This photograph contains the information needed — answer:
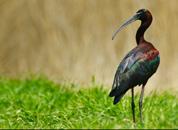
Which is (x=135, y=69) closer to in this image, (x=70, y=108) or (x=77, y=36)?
(x=70, y=108)

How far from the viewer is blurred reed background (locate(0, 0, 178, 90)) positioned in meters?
13.8

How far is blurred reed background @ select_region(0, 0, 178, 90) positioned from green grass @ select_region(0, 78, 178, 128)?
0.46 metres

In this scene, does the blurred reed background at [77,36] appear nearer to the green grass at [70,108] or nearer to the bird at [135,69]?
the green grass at [70,108]

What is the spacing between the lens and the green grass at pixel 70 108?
909cm

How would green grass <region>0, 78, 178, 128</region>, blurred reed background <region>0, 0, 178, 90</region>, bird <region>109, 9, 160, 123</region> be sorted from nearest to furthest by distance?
bird <region>109, 9, 160, 123</region> < green grass <region>0, 78, 178, 128</region> < blurred reed background <region>0, 0, 178, 90</region>

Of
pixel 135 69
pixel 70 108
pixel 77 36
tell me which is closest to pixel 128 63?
pixel 135 69

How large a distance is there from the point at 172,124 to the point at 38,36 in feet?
17.9

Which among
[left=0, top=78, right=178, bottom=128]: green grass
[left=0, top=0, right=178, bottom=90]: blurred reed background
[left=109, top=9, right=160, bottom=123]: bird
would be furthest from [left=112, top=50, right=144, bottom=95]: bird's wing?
[left=0, top=0, right=178, bottom=90]: blurred reed background

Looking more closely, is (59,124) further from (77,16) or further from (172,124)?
(77,16)

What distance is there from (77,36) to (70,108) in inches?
132

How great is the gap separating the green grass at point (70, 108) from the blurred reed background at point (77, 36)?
46 centimetres

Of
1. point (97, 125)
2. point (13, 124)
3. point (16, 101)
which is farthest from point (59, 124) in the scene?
point (16, 101)

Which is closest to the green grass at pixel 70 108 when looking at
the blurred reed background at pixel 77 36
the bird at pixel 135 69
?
the bird at pixel 135 69

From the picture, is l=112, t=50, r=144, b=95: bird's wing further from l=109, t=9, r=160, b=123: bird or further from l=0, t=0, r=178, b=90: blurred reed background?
l=0, t=0, r=178, b=90: blurred reed background
